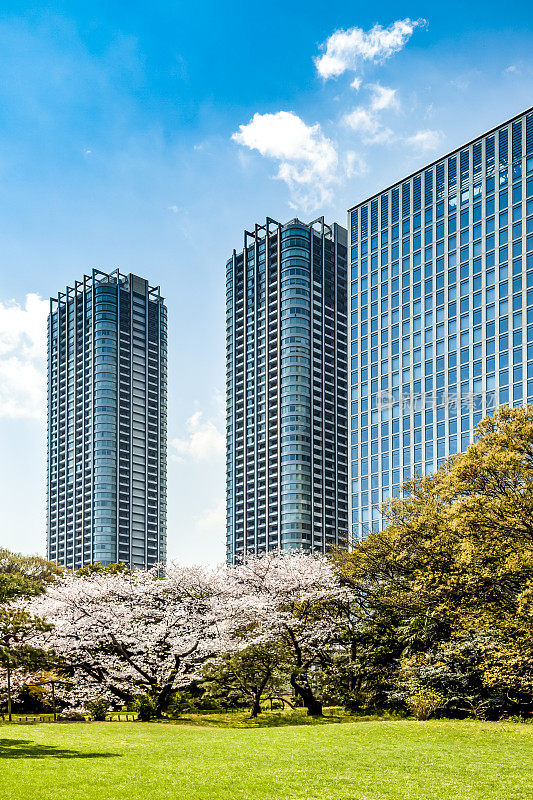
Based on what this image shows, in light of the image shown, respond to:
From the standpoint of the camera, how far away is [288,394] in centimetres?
15800

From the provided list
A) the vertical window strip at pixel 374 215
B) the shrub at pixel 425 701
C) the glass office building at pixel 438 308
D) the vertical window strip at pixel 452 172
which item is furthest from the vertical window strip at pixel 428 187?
the shrub at pixel 425 701

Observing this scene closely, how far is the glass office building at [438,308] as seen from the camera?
96.9m

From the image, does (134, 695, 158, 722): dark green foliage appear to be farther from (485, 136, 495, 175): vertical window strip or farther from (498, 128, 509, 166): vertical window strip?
(485, 136, 495, 175): vertical window strip

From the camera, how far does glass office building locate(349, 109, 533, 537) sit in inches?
3816

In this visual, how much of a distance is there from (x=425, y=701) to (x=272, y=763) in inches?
593

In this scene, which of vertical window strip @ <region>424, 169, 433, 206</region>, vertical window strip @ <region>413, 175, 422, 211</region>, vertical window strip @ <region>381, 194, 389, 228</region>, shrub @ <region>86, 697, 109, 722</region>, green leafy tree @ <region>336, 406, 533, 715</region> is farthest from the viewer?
vertical window strip @ <region>381, 194, 389, 228</region>

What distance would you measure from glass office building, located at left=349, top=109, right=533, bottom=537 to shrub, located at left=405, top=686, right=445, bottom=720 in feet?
207

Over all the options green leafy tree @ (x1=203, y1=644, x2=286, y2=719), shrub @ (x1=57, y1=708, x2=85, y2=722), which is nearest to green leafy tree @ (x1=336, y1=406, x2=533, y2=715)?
green leafy tree @ (x1=203, y1=644, x2=286, y2=719)

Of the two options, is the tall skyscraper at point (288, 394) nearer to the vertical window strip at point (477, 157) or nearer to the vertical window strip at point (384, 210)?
the vertical window strip at point (384, 210)

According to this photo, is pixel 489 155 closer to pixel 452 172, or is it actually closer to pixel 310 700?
pixel 452 172

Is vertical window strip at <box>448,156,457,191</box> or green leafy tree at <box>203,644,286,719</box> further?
vertical window strip at <box>448,156,457,191</box>

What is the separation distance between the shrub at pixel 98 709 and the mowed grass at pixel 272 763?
7190mm

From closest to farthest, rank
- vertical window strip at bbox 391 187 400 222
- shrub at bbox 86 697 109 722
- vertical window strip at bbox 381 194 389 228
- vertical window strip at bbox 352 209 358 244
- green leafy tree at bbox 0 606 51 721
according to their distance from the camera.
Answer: green leafy tree at bbox 0 606 51 721 → shrub at bbox 86 697 109 722 → vertical window strip at bbox 391 187 400 222 → vertical window strip at bbox 381 194 389 228 → vertical window strip at bbox 352 209 358 244

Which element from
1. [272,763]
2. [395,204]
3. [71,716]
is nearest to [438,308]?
[395,204]
